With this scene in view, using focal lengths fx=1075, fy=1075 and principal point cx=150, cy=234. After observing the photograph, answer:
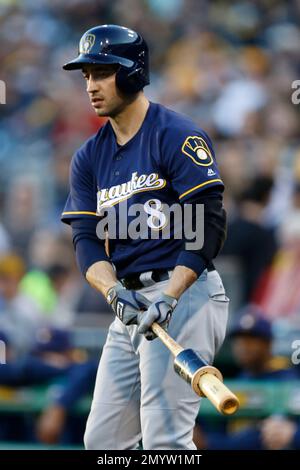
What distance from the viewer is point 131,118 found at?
15.3 ft

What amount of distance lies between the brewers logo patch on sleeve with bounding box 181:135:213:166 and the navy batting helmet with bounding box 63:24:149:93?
0.35 m

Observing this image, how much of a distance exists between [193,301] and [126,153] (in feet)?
2.32

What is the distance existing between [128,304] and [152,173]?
565 millimetres

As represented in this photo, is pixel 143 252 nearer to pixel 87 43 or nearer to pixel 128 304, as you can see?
pixel 128 304

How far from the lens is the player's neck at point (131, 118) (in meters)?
4.66

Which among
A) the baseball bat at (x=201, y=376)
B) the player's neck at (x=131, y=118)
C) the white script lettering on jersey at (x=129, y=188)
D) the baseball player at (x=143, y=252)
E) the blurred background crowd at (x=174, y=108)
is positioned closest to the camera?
the baseball bat at (x=201, y=376)

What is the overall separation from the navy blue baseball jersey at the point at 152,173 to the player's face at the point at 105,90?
6.4 inches

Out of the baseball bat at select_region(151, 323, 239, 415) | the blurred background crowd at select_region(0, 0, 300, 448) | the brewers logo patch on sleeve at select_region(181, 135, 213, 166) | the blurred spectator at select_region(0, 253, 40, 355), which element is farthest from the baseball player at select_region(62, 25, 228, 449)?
the blurred spectator at select_region(0, 253, 40, 355)

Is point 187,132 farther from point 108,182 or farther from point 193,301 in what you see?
point 193,301

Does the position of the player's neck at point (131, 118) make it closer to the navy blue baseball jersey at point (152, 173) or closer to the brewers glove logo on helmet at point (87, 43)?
the navy blue baseball jersey at point (152, 173)

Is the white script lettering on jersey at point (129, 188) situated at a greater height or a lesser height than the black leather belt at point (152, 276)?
greater

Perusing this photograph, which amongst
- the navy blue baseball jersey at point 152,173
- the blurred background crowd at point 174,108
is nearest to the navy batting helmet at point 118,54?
the navy blue baseball jersey at point 152,173

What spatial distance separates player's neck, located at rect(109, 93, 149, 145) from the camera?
4656mm

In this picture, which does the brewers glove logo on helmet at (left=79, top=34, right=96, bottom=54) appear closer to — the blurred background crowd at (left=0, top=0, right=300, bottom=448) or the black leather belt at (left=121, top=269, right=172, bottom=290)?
the black leather belt at (left=121, top=269, right=172, bottom=290)
